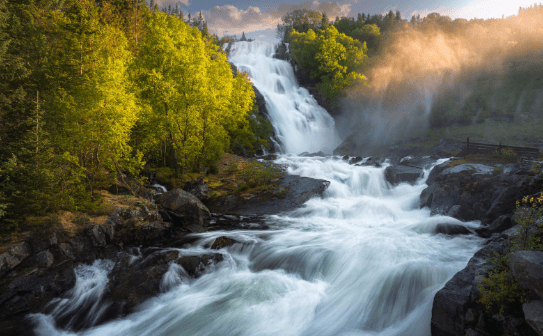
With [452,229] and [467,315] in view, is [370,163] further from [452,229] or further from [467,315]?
[467,315]

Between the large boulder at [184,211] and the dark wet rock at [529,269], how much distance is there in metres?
10.9

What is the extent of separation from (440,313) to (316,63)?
44.0 m

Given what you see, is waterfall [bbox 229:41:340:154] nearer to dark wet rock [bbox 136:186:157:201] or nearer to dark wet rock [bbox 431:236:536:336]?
dark wet rock [bbox 136:186:157:201]

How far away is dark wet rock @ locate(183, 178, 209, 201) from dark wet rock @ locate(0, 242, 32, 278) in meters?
8.57

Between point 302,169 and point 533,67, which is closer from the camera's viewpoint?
point 302,169

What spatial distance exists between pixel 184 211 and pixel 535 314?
12520 millimetres

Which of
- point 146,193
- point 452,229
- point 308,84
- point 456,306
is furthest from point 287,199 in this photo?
point 308,84

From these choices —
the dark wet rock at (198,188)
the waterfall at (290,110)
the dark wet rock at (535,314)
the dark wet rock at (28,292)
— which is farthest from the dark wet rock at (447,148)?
Answer: the dark wet rock at (28,292)

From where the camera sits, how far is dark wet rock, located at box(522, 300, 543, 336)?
4.19 metres

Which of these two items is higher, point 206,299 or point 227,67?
point 227,67

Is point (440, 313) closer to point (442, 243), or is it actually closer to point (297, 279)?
point (297, 279)

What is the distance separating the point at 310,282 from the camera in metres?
8.90

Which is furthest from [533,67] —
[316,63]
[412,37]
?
[316,63]

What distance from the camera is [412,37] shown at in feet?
151
